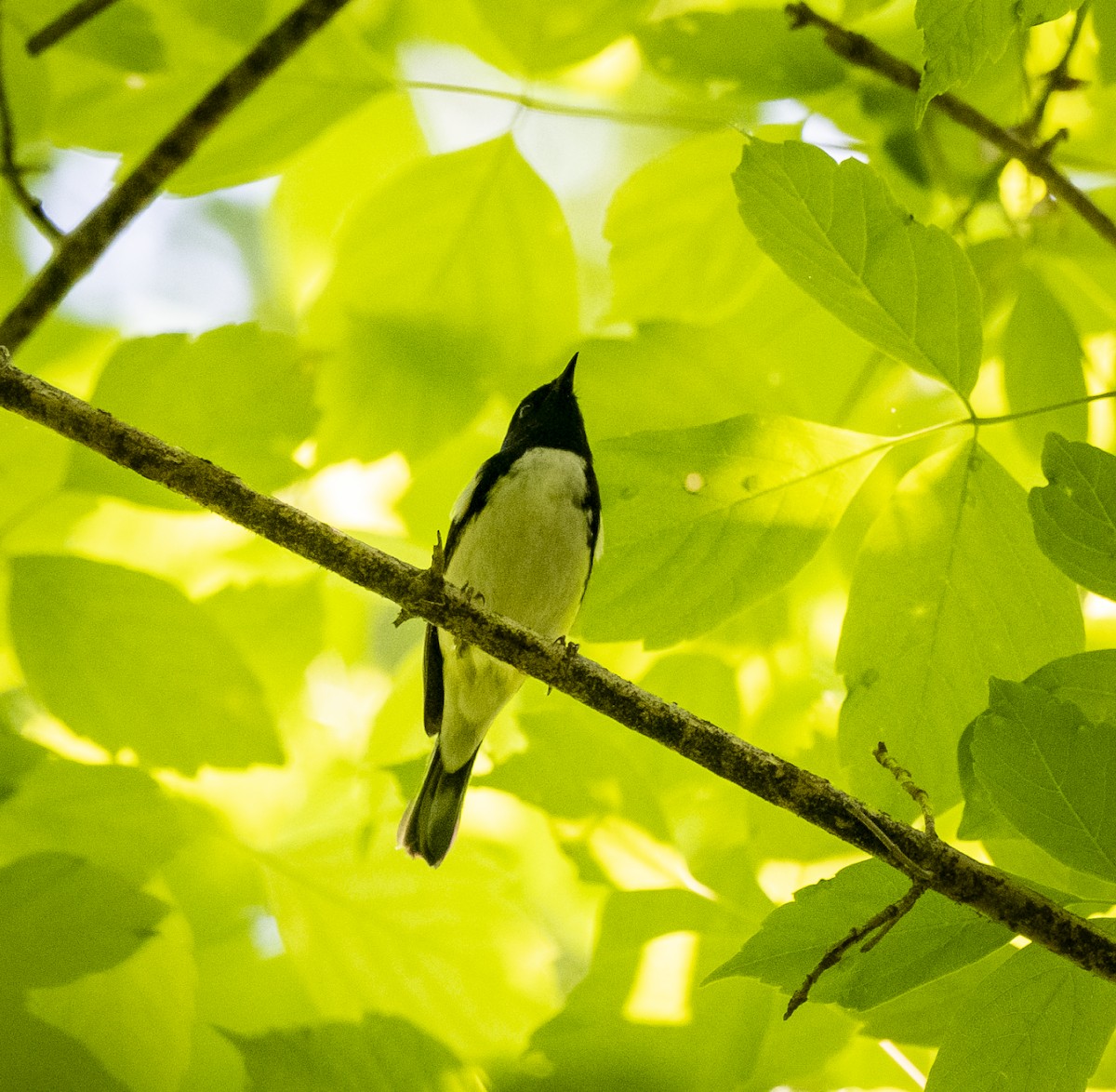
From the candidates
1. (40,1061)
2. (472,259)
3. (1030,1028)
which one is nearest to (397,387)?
(472,259)

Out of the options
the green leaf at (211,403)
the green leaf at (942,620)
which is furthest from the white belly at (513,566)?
the green leaf at (942,620)

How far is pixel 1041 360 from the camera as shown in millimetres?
2002

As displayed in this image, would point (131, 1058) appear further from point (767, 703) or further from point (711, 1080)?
point (767, 703)

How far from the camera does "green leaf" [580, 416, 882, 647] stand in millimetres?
1606

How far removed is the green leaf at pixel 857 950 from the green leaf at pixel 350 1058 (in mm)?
692

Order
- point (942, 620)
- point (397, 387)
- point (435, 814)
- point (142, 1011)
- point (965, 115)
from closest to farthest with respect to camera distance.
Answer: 1. point (942, 620)
2. point (142, 1011)
3. point (965, 115)
4. point (397, 387)
5. point (435, 814)

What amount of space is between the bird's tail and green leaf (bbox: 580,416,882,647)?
0.93m

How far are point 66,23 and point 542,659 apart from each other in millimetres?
1483

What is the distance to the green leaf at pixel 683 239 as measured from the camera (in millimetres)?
2088

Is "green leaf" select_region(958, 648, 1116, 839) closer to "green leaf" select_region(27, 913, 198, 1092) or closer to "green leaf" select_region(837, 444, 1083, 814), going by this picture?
"green leaf" select_region(837, 444, 1083, 814)

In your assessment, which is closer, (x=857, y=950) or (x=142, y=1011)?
(x=857, y=950)

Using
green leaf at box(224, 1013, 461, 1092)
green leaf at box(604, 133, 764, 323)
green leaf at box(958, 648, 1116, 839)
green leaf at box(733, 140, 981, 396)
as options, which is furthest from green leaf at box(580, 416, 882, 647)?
green leaf at box(224, 1013, 461, 1092)

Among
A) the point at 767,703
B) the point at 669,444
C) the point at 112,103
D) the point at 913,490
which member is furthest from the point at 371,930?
the point at 112,103

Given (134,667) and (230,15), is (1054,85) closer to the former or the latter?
(230,15)
